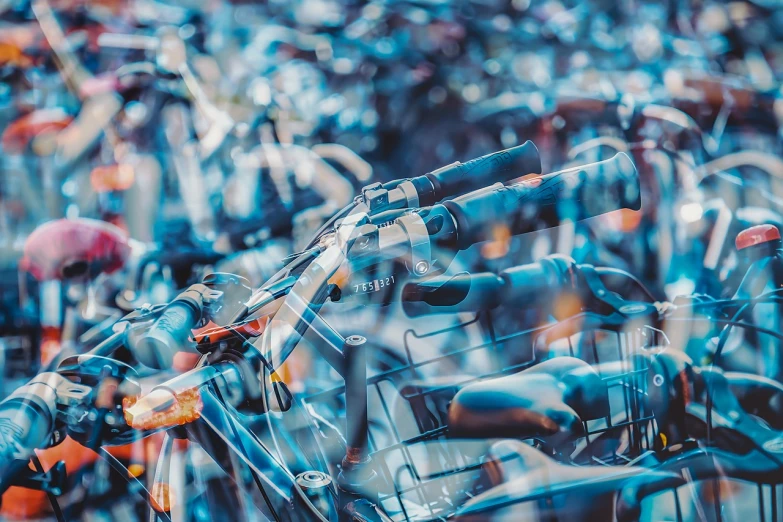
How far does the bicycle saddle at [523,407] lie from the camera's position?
0.64 metres

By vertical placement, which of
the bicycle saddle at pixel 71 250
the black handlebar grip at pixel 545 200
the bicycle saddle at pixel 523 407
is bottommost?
the bicycle saddle at pixel 523 407

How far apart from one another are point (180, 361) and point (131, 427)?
19cm

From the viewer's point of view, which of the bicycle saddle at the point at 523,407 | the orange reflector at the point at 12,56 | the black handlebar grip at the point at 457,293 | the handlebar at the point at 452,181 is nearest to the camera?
the handlebar at the point at 452,181

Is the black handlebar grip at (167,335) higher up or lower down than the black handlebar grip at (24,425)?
higher up

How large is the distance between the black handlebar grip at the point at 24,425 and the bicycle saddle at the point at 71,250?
0.45m

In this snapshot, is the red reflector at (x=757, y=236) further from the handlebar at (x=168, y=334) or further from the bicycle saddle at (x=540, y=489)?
the handlebar at (x=168, y=334)

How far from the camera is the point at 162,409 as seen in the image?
0.45m

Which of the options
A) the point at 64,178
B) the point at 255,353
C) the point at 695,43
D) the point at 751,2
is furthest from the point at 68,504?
the point at 751,2

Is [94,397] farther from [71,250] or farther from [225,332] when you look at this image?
[71,250]

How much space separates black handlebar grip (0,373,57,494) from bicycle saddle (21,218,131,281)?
A: 1.49 ft

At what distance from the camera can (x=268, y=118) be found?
0.98m

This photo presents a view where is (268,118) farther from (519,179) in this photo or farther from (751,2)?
(751,2)

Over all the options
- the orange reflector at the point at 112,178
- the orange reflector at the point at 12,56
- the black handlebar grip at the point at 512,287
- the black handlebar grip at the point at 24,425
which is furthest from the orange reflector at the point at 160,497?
the orange reflector at the point at 12,56

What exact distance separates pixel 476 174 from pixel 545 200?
0.23 feet
